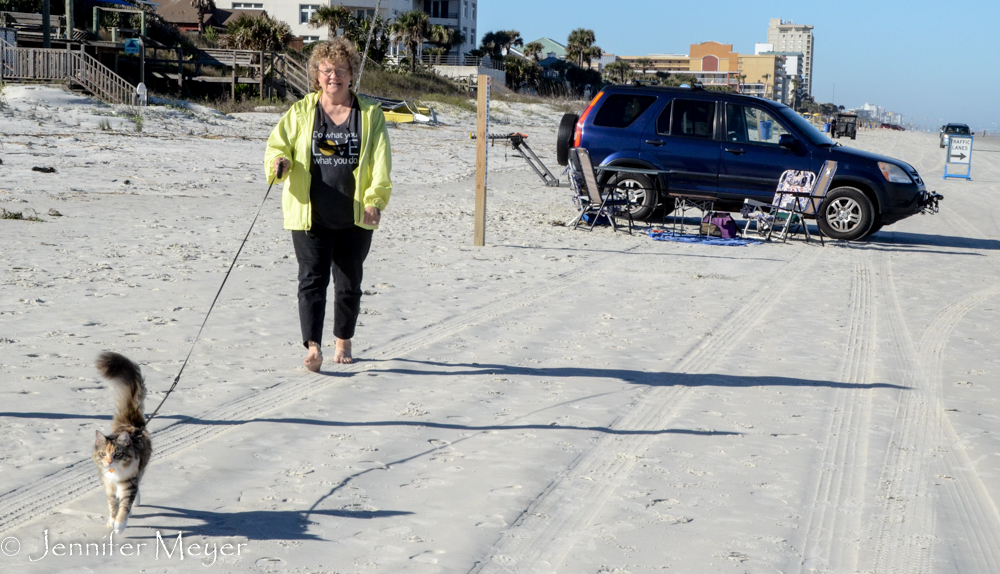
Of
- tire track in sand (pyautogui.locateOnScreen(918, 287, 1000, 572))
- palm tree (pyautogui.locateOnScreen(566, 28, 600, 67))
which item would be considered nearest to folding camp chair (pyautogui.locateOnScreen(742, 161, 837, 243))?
tire track in sand (pyautogui.locateOnScreen(918, 287, 1000, 572))

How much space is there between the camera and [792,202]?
42.9ft

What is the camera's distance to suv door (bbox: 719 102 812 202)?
13.5 metres

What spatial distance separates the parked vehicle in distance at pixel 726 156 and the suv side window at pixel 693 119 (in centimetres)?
1

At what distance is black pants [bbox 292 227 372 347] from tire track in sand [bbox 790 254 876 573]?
2622mm

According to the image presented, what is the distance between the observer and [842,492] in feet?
13.7

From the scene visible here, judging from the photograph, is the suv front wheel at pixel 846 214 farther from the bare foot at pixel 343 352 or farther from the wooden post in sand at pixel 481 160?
the bare foot at pixel 343 352

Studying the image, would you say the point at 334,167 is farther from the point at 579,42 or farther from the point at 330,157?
the point at 579,42

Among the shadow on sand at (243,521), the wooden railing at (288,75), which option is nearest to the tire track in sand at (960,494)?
the shadow on sand at (243,521)

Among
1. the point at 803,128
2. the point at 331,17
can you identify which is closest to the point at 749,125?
the point at 803,128

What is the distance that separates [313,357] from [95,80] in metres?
28.5

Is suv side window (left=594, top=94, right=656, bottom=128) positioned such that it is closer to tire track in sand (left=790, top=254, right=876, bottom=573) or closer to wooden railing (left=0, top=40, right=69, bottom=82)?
tire track in sand (left=790, top=254, right=876, bottom=573)

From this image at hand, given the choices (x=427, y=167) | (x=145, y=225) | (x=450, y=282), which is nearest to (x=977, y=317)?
(x=450, y=282)

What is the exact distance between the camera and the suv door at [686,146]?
13711mm

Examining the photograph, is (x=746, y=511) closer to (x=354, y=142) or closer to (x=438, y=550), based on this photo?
(x=438, y=550)
